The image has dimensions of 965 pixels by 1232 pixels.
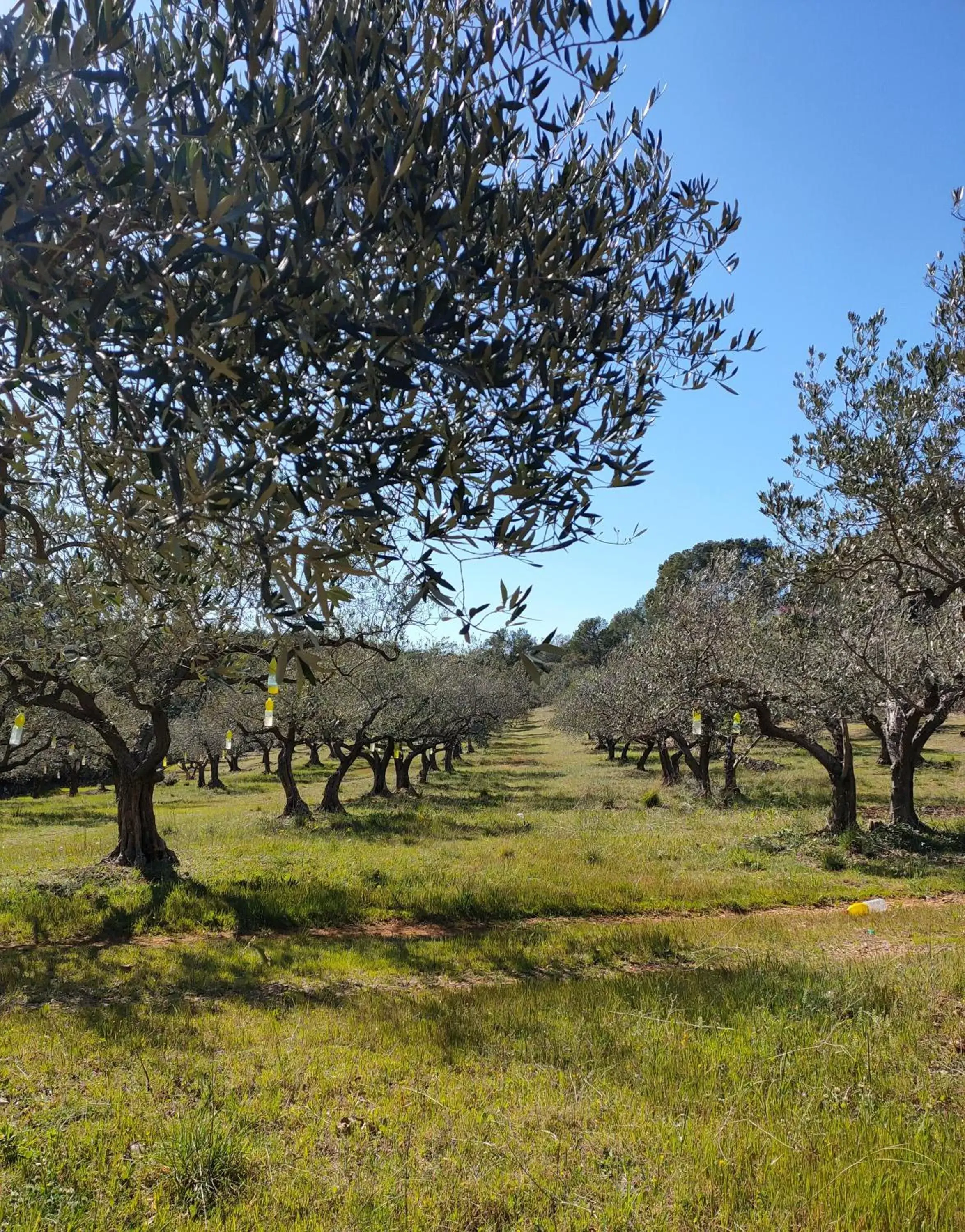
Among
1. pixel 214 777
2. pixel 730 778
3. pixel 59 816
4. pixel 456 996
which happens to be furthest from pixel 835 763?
pixel 214 777

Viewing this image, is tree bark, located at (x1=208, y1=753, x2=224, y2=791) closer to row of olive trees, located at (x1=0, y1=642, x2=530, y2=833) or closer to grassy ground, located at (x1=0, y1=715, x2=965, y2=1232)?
row of olive trees, located at (x1=0, y1=642, x2=530, y2=833)

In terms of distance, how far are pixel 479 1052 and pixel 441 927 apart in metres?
7.56

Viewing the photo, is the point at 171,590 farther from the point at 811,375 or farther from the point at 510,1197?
the point at 811,375

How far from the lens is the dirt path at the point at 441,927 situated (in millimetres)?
12648

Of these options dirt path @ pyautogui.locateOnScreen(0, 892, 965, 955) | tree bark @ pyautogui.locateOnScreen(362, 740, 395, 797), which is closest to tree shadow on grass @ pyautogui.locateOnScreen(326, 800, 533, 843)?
tree bark @ pyautogui.locateOnScreen(362, 740, 395, 797)

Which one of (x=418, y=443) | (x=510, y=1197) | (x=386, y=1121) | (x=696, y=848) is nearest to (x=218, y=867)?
(x=696, y=848)

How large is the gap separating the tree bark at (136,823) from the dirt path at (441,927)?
5.24 meters

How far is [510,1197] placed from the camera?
4316 mm

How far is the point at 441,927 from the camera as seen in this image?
14.2 m

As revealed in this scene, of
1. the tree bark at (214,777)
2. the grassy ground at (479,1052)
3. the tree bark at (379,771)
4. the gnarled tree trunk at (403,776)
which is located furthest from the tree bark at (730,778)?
the tree bark at (214,777)

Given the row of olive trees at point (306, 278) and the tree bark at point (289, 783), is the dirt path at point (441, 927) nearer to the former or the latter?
the row of olive trees at point (306, 278)

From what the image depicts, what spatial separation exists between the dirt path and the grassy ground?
0.30 feet

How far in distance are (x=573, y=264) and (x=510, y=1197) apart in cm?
552

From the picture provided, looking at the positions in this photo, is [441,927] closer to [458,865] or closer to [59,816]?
[458,865]
